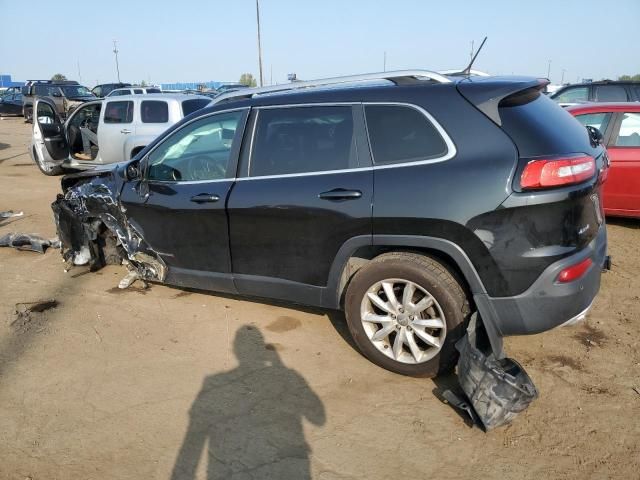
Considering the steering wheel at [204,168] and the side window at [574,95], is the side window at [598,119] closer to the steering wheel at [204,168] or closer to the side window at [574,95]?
the steering wheel at [204,168]

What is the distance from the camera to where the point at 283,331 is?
12.6 feet

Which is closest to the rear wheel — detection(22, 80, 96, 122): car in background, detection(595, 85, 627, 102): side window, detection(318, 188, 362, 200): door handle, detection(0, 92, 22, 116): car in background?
detection(318, 188, 362, 200): door handle

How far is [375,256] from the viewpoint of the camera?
3.27 metres

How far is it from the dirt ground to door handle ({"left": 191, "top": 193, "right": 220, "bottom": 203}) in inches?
40.5

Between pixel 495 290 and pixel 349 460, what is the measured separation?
4.02ft

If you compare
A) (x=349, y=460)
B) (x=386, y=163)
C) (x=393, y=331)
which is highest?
(x=386, y=163)

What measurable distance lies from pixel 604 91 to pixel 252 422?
37.4 feet

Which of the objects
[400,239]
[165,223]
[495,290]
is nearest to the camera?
[495,290]

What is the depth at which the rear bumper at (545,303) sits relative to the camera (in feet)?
8.74

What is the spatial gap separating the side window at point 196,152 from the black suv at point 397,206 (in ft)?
0.05

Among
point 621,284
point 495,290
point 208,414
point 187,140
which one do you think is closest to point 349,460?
point 208,414

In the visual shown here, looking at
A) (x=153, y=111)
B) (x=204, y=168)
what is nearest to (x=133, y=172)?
(x=204, y=168)

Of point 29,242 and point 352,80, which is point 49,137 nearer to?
point 29,242

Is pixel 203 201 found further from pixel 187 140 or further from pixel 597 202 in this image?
pixel 597 202
